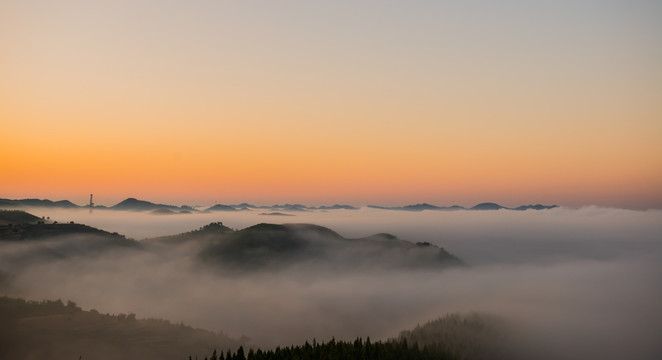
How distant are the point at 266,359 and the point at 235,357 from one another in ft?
42.5

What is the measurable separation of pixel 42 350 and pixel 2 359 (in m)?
14.9

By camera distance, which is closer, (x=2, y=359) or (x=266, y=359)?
(x=266, y=359)

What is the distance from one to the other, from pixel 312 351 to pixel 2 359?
138090 millimetres

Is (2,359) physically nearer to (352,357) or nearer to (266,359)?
(266,359)

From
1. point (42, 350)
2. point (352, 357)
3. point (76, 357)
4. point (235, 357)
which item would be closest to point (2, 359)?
point (42, 350)

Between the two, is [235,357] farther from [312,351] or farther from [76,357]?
[76,357]

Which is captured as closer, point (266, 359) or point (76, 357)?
point (266, 359)

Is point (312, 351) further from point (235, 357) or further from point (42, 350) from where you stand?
point (42, 350)

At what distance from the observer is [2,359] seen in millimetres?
189875

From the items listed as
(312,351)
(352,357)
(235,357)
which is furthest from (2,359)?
(352,357)

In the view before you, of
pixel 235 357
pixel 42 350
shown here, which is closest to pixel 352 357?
pixel 235 357

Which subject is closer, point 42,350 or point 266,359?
point 266,359

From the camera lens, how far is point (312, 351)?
191250 millimetres

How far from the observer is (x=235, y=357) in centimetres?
17225
